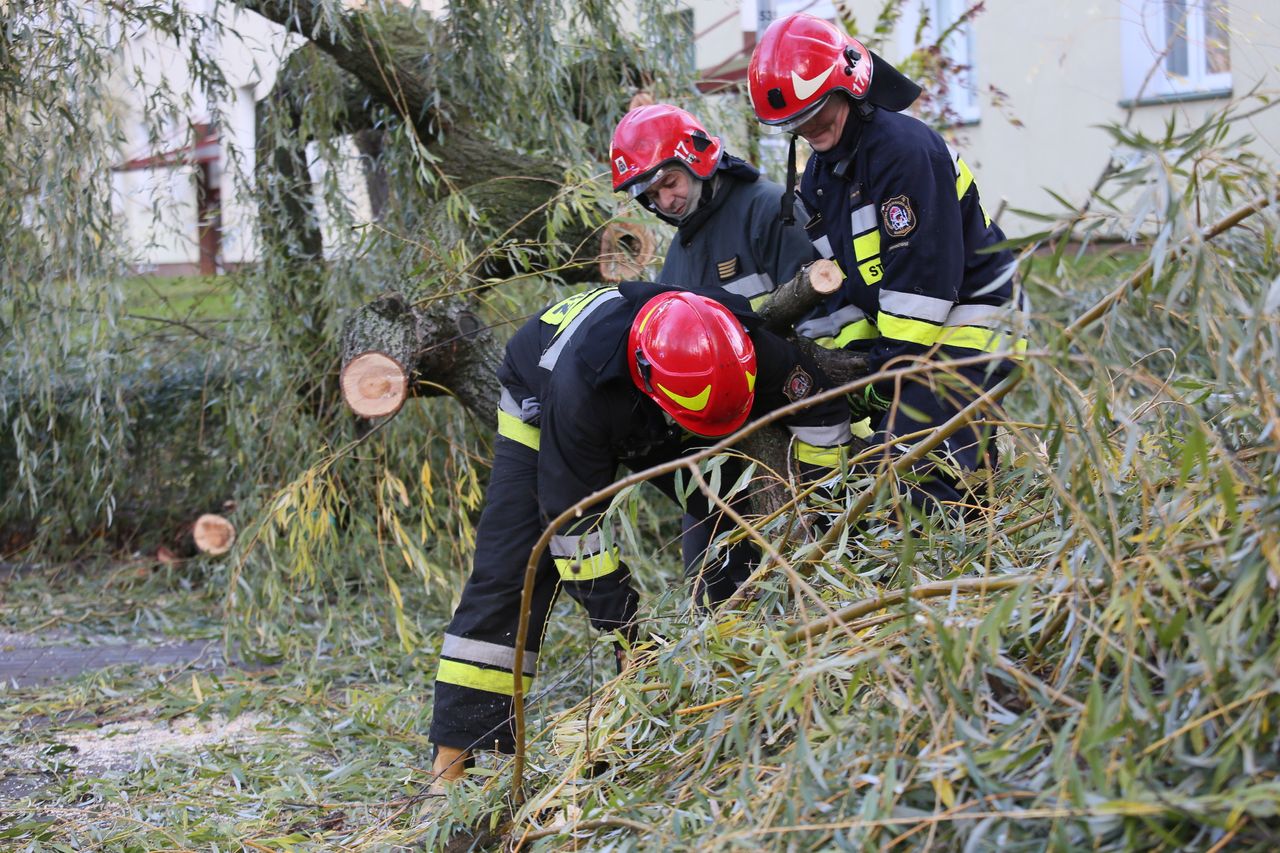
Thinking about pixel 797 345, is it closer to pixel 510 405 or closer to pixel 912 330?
pixel 912 330

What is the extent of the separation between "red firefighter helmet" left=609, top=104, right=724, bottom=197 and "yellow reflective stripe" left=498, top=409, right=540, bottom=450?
2.76ft

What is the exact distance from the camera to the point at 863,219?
11.4 ft

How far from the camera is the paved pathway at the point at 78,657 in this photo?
16.2ft

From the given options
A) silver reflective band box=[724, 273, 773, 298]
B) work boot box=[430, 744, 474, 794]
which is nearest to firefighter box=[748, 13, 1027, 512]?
silver reflective band box=[724, 273, 773, 298]

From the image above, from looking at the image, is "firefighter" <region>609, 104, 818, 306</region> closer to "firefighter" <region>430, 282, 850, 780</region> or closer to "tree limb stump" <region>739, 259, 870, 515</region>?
"tree limb stump" <region>739, 259, 870, 515</region>

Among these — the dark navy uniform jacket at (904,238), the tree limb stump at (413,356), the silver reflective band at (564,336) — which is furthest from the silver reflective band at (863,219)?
the tree limb stump at (413,356)

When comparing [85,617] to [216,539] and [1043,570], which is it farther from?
[1043,570]

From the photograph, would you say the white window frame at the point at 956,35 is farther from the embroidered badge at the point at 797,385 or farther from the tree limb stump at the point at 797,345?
the embroidered badge at the point at 797,385

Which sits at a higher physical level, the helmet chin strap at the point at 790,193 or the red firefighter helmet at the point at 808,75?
the red firefighter helmet at the point at 808,75

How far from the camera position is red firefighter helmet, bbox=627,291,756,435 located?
294 cm

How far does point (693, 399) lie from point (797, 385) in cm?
46

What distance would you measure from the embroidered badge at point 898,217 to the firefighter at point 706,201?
46 centimetres

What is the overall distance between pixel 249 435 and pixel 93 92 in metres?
1.73

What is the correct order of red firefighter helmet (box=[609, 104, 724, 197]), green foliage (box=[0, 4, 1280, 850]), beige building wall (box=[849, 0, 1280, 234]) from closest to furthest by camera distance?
1. green foliage (box=[0, 4, 1280, 850])
2. red firefighter helmet (box=[609, 104, 724, 197])
3. beige building wall (box=[849, 0, 1280, 234])
